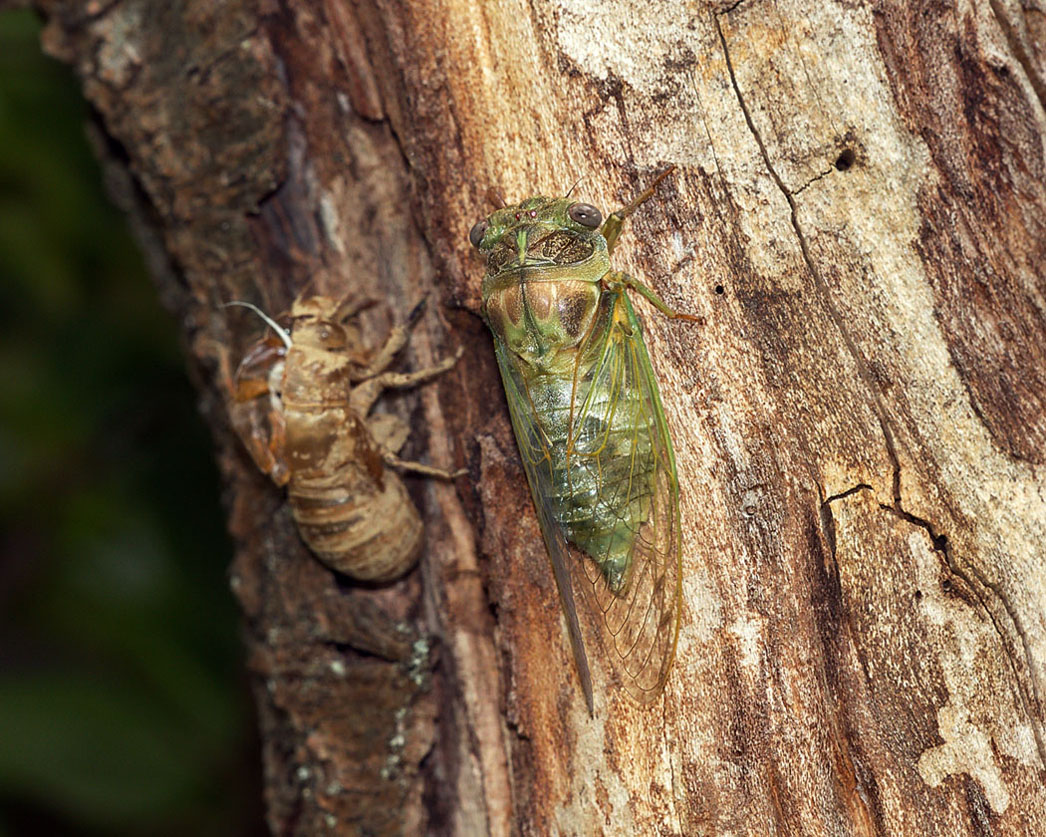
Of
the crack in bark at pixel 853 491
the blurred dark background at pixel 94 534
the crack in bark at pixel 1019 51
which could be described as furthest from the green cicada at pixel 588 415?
the blurred dark background at pixel 94 534

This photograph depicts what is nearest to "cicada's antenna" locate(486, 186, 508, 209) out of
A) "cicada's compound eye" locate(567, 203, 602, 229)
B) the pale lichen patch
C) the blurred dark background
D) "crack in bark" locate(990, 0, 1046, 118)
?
"cicada's compound eye" locate(567, 203, 602, 229)

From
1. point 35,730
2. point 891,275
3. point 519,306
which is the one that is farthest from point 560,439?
point 35,730

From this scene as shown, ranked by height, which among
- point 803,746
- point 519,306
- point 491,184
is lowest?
point 803,746

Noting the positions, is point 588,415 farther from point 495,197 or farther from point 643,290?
point 495,197

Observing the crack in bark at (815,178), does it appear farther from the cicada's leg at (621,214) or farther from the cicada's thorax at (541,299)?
the cicada's thorax at (541,299)

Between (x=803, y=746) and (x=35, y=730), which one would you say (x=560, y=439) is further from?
(x=35, y=730)
